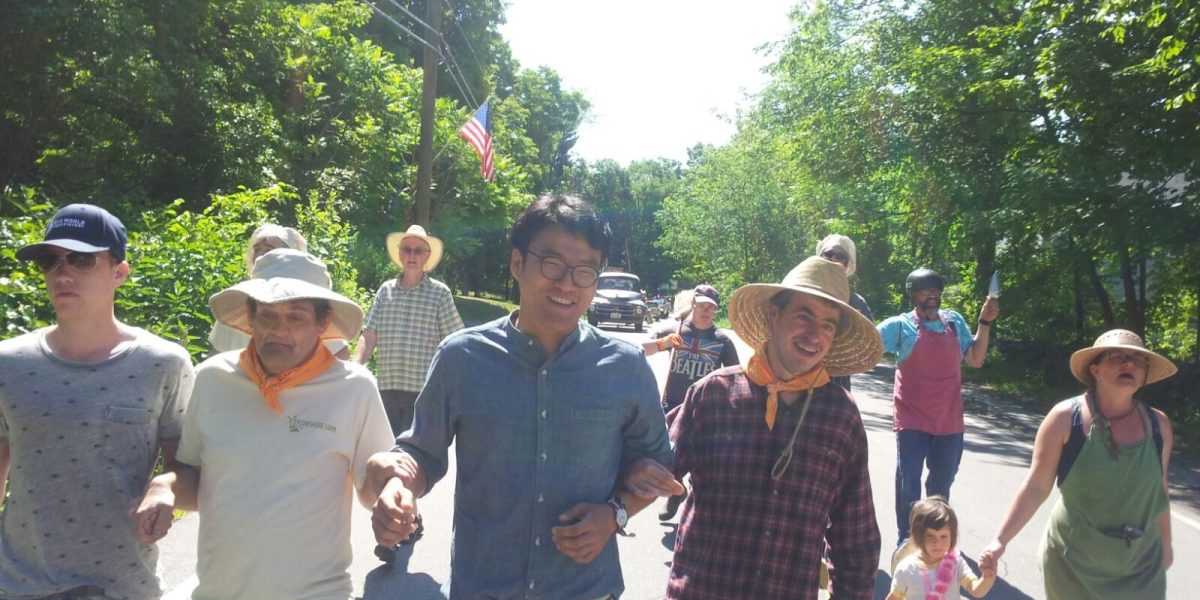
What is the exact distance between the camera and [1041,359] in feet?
76.1

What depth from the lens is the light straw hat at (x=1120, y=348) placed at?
12.2ft

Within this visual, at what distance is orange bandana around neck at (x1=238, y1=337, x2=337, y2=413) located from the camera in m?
2.71

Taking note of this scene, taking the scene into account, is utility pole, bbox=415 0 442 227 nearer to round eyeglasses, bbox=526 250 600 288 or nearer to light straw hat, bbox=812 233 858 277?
light straw hat, bbox=812 233 858 277

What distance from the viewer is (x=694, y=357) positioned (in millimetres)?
6625

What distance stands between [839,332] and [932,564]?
1660 millimetres

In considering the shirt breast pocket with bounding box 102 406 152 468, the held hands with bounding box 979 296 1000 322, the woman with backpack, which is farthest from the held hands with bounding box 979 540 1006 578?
the shirt breast pocket with bounding box 102 406 152 468

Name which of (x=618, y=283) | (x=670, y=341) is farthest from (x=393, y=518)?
(x=618, y=283)

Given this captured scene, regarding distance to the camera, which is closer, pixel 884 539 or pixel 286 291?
pixel 286 291

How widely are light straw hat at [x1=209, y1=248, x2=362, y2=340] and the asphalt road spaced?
232 cm

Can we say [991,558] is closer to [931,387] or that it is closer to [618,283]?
[931,387]

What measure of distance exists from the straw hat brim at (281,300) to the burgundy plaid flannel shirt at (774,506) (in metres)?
1.20

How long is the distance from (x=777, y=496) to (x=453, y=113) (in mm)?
29123

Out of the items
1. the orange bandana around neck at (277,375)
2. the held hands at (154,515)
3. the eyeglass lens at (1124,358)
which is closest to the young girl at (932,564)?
the eyeglass lens at (1124,358)

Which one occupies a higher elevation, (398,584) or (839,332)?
(839,332)
